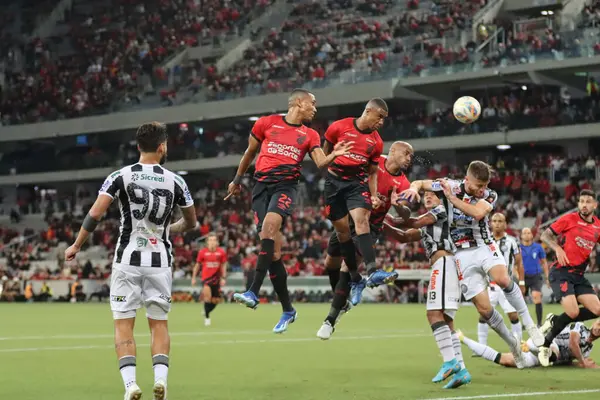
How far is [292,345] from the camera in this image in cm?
1755

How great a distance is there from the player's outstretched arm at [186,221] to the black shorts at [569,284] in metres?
6.27

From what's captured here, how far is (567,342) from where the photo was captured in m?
13.6

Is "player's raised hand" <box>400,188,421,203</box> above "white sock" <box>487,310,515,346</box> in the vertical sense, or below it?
above

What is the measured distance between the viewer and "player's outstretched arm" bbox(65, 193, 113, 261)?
29.5 feet

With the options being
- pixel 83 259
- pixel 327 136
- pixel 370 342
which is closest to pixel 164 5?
pixel 83 259

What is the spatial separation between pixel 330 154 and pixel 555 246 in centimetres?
395

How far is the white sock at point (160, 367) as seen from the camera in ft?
29.6

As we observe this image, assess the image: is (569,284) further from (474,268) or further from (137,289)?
(137,289)

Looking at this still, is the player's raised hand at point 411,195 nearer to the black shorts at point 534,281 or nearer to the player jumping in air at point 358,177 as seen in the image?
the player jumping in air at point 358,177

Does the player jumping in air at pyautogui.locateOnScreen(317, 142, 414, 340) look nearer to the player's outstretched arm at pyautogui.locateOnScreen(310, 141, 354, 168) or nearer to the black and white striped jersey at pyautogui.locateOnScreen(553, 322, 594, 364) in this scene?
the player's outstretched arm at pyautogui.locateOnScreen(310, 141, 354, 168)

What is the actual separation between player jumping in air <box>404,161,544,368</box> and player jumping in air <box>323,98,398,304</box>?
3.75ft

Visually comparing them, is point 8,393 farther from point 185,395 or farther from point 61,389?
point 185,395

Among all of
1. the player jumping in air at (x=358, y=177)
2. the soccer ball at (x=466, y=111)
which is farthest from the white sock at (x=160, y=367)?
the soccer ball at (x=466, y=111)

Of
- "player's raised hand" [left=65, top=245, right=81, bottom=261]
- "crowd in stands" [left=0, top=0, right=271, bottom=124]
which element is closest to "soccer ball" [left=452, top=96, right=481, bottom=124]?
"player's raised hand" [left=65, top=245, right=81, bottom=261]
